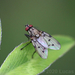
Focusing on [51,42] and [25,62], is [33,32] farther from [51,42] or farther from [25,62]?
[25,62]

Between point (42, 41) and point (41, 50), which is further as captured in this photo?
point (42, 41)

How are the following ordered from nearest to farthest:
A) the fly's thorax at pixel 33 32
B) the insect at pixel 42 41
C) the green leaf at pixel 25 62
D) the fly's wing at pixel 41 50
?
the green leaf at pixel 25 62, the fly's wing at pixel 41 50, the insect at pixel 42 41, the fly's thorax at pixel 33 32

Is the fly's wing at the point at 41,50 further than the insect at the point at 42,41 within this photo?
No

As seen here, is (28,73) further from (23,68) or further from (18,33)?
(18,33)

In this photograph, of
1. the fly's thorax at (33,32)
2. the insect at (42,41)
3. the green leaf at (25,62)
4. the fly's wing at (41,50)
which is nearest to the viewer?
the green leaf at (25,62)

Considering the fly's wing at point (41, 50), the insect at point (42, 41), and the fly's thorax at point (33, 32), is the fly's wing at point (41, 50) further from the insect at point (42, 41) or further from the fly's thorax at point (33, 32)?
the fly's thorax at point (33, 32)

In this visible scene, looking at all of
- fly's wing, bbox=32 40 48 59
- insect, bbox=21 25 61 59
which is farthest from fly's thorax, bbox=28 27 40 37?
fly's wing, bbox=32 40 48 59

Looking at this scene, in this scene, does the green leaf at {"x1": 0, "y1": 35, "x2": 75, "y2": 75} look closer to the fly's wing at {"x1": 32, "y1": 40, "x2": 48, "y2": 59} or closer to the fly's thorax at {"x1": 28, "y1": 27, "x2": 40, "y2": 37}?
the fly's wing at {"x1": 32, "y1": 40, "x2": 48, "y2": 59}

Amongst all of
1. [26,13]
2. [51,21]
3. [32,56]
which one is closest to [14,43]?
[26,13]

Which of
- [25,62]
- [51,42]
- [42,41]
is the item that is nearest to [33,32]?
[42,41]

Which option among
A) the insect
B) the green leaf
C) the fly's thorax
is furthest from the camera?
the fly's thorax

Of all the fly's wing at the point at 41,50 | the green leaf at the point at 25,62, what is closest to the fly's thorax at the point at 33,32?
the fly's wing at the point at 41,50

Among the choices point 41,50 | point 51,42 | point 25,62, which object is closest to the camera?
point 25,62
